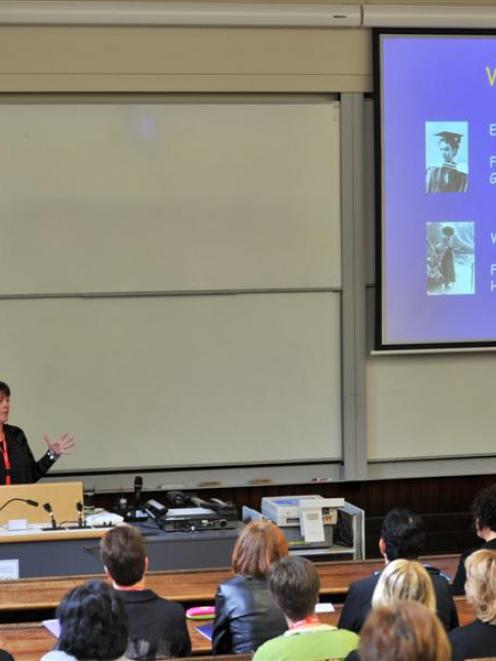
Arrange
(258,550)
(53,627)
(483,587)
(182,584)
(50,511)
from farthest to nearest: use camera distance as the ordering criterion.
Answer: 1. (50,511)
2. (182,584)
3. (53,627)
4. (258,550)
5. (483,587)

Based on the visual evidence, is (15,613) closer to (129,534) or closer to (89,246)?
(129,534)

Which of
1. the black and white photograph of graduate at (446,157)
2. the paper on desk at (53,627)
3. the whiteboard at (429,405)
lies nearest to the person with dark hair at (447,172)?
the black and white photograph of graduate at (446,157)

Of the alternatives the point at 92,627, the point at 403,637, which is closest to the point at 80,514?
the point at 92,627

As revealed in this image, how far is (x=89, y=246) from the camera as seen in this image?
730 cm

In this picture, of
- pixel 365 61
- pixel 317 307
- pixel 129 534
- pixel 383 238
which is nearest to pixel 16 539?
pixel 129 534

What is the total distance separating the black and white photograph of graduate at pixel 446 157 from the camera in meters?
7.64

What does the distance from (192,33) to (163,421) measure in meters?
2.57

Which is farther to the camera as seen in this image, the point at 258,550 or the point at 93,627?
the point at 258,550

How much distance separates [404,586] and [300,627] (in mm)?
315

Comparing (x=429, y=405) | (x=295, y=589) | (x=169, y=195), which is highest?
(x=169, y=195)

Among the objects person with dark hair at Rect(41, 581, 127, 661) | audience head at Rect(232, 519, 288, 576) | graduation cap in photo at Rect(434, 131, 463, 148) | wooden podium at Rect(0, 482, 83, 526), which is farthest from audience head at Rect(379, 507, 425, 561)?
graduation cap in photo at Rect(434, 131, 463, 148)

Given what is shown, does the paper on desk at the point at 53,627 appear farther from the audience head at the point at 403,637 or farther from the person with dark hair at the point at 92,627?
the audience head at the point at 403,637

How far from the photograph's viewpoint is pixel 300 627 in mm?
3090

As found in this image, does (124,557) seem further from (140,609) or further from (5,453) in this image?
(5,453)
